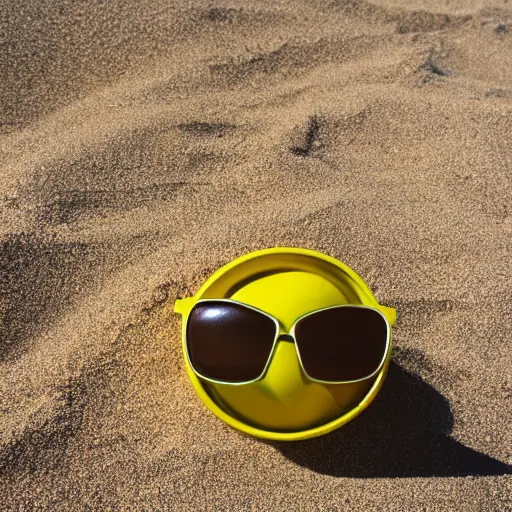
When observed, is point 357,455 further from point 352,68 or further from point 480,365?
point 352,68

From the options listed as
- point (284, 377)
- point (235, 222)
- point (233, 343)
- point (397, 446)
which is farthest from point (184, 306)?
point (397, 446)

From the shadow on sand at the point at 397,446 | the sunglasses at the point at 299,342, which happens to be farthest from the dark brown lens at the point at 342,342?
the shadow on sand at the point at 397,446

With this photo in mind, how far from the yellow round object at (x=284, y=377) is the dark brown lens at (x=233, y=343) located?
0.03m

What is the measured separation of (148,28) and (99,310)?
4.04ft

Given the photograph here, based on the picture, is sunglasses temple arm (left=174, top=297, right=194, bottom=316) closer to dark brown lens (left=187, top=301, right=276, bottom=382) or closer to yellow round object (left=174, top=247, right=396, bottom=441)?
yellow round object (left=174, top=247, right=396, bottom=441)

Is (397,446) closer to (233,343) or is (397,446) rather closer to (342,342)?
(342,342)

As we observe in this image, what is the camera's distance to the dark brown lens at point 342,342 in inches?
63.9

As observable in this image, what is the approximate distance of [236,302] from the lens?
165 centimetres

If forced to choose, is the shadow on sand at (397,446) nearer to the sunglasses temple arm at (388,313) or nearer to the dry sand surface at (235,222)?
the dry sand surface at (235,222)

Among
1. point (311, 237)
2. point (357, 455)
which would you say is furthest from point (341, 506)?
point (311, 237)

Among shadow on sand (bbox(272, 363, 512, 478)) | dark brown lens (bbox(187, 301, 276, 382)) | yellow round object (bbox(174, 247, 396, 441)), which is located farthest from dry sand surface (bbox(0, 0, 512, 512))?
dark brown lens (bbox(187, 301, 276, 382))

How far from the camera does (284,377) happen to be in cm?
163

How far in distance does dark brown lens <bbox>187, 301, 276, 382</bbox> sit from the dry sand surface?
Answer: 0.25 m

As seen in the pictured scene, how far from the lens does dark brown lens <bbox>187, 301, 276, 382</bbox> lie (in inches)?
64.1
